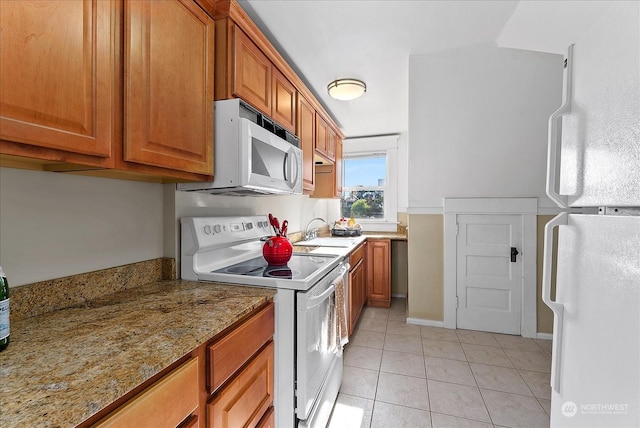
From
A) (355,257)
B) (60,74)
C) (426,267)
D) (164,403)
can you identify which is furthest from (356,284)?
(60,74)

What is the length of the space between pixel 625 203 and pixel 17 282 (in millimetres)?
1794

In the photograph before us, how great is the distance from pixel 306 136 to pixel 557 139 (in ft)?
5.75

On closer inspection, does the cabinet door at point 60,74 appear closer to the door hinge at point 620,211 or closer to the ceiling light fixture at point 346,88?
the door hinge at point 620,211

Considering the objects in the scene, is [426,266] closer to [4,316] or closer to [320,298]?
[320,298]

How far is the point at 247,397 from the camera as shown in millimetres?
1044

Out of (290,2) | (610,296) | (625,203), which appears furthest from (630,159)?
(290,2)

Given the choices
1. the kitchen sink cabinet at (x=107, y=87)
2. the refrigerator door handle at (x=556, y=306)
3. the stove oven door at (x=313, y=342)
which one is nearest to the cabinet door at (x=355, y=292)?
the stove oven door at (x=313, y=342)

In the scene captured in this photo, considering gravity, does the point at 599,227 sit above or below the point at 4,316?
above

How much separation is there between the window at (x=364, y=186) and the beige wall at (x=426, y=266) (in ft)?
5.02

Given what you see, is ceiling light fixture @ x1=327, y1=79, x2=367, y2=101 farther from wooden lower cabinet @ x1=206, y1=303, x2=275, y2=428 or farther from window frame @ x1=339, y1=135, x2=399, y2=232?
wooden lower cabinet @ x1=206, y1=303, x2=275, y2=428

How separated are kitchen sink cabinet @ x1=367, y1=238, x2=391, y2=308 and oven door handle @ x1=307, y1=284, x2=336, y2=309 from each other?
2009mm

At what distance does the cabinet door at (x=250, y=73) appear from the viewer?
1.43 metres

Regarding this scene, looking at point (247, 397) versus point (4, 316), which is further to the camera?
point (247, 397)

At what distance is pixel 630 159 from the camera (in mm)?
702
